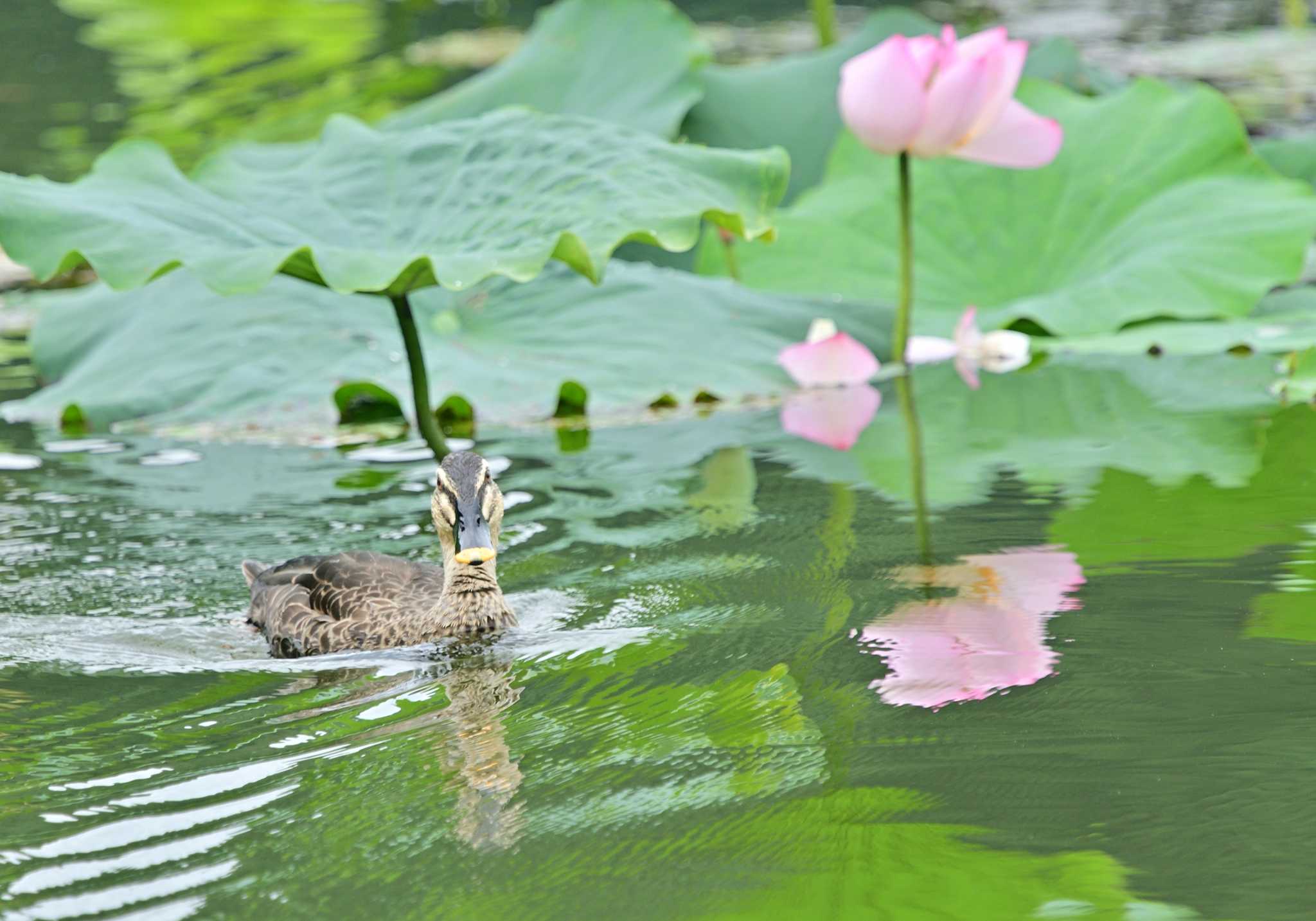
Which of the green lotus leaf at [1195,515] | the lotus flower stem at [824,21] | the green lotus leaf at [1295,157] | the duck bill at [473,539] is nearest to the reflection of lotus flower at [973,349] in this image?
the green lotus leaf at [1195,515]

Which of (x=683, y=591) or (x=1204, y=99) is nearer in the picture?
(x=683, y=591)

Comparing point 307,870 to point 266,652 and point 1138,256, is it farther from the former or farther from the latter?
point 1138,256

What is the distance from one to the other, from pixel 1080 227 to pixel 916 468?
1.99 metres

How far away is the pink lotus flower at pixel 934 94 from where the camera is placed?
18.3 feet

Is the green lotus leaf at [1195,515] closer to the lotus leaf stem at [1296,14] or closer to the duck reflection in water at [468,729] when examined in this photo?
the duck reflection in water at [468,729]

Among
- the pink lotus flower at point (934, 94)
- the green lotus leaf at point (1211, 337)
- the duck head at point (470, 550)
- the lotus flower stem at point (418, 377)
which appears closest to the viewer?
the duck head at point (470, 550)

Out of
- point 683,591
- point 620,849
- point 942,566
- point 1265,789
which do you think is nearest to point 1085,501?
point 942,566

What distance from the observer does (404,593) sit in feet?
13.9

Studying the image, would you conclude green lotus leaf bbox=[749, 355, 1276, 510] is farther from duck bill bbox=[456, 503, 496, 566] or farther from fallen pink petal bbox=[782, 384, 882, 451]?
duck bill bbox=[456, 503, 496, 566]

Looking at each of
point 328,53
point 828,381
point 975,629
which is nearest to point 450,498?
point 975,629

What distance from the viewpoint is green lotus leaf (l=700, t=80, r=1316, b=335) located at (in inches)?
247

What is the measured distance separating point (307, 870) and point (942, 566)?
6.72 feet

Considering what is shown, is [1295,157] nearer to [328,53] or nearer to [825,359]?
[825,359]

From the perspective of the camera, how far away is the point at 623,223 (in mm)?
4469
